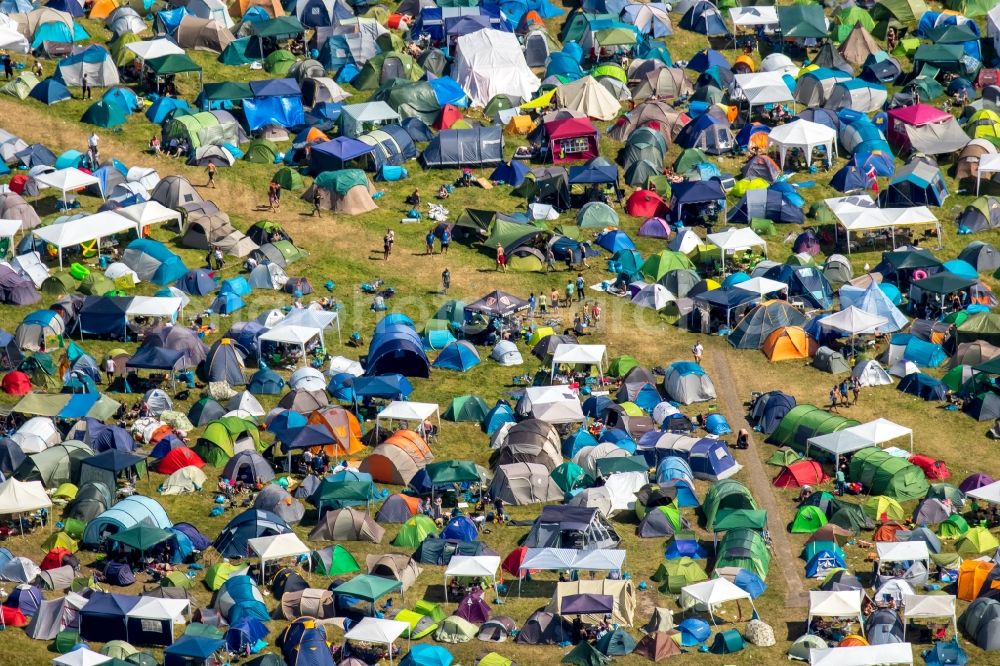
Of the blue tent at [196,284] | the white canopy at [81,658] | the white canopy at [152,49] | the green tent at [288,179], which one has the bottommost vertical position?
the white canopy at [81,658]

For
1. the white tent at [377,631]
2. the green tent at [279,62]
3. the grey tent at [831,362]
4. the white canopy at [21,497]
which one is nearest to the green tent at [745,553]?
the white tent at [377,631]

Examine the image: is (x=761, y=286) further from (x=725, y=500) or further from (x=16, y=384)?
(x=16, y=384)

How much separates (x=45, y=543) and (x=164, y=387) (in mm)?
11663

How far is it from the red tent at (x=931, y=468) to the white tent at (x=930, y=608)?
10.6 meters

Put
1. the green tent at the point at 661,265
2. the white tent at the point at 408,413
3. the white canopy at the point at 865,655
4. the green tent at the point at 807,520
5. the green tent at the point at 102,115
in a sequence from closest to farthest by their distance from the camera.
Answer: the white canopy at the point at 865,655 → the green tent at the point at 807,520 → the white tent at the point at 408,413 → the green tent at the point at 661,265 → the green tent at the point at 102,115

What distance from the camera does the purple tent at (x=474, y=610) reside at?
61.9m

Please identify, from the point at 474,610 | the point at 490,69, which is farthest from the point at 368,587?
the point at 490,69

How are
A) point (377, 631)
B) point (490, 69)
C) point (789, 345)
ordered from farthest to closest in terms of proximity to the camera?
1. point (490, 69)
2. point (789, 345)
3. point (377, 631)

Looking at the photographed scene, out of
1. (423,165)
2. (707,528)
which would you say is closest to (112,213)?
(423,165)

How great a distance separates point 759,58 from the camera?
10675 centimetres

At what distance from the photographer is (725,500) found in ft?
223

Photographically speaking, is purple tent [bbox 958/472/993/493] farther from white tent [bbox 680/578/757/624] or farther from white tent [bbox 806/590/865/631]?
white tent [bbox 680/578/757/624]

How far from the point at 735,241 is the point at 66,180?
29977 millimetres

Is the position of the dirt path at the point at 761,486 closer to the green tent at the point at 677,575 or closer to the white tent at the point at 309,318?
the green tent at the point at 677,575
